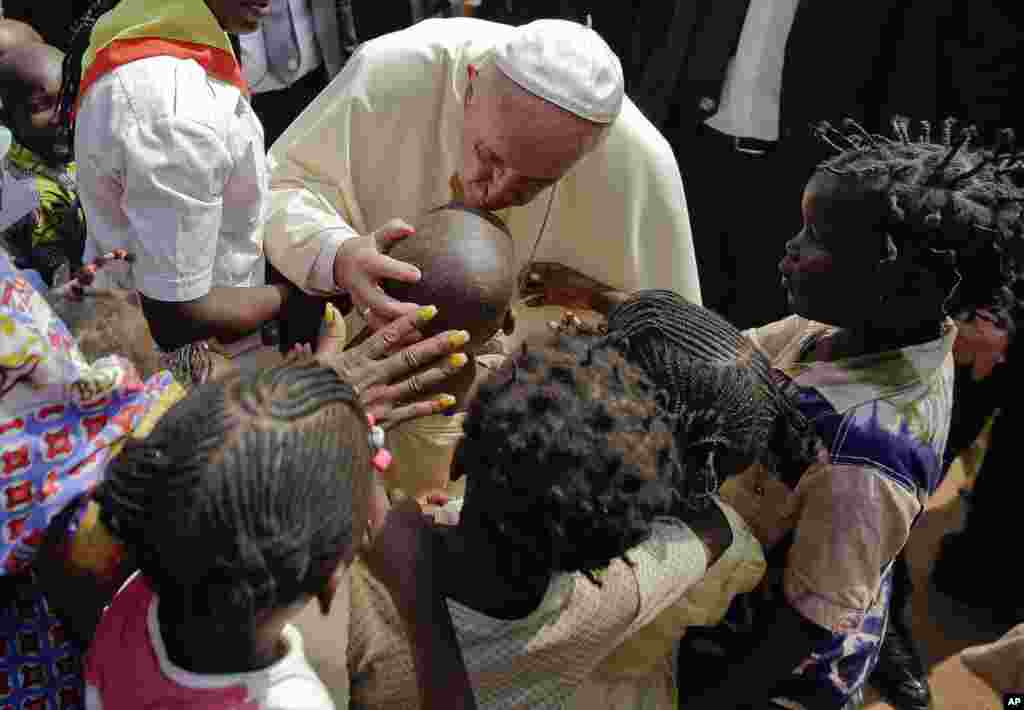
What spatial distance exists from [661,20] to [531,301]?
2521mm

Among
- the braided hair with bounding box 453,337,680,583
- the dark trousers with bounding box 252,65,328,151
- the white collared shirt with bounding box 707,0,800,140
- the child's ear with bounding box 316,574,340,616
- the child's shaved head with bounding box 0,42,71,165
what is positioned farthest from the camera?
the dark trousers with bounding box 252,65,328,151

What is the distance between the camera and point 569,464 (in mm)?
1546

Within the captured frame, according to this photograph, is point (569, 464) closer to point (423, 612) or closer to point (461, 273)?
point (423, 612)

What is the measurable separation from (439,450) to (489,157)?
797 mm

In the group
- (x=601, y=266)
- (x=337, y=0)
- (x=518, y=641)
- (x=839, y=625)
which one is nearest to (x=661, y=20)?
(x=337, y=0)

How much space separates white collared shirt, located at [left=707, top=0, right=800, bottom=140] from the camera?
4402mm

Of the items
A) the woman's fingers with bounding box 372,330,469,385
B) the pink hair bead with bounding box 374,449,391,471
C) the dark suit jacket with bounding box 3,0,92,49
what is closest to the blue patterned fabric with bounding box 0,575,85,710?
the pink hair bead with bounding box 374,449,391,471

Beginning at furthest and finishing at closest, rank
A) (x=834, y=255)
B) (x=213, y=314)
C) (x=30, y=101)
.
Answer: (x=30, y=101) → (x=213, y=314) → (x=834, y=255)

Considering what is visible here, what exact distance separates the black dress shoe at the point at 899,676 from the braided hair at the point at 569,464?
2.04m

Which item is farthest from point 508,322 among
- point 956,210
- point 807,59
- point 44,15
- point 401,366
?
point 44,15

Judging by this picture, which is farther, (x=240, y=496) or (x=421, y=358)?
(x=421, y=358)

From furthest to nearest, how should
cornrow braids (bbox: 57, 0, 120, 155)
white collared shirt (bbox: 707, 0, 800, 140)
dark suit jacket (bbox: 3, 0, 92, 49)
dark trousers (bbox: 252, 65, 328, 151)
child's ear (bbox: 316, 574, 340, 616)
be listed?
1. dark suit jacket (bbox: 3, 0, 92, 49)
2. dark trousers (bbox: 252, 65, 328, 151)
3. white collared shirt (bbox: 707, 0, 800, 140)
4. cornrow braids (bbox: 57, 0, 120, 155)
5. child's ear (bbox: 316, 574, 340, 616)

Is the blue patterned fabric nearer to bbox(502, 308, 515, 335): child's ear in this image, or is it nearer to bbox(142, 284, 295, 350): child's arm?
bbox(142, 284, 295, 350): child's arm

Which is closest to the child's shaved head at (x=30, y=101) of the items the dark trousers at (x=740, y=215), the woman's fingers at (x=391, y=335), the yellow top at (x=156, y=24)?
the yellow top at (x=156, y=24)
